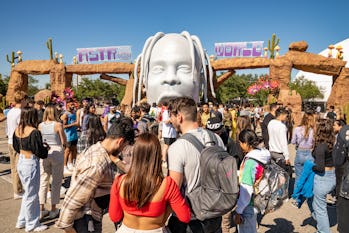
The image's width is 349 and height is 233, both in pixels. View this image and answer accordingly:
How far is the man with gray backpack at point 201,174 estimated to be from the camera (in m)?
1.81

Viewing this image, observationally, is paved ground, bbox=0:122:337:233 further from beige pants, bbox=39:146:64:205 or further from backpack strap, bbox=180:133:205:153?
Result: backpack strap, bbox=180:133:205:153

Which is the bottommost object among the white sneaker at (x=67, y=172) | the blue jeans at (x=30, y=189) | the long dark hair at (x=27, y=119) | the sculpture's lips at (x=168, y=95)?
the white sneaker at (x=67, y=172)

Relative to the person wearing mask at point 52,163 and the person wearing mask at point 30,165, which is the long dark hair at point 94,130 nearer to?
the person wearing mask at point 52,163

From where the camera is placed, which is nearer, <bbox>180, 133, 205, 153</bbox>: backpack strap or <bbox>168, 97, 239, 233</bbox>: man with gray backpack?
<bbox>168, 97, 239, 233</bbox>: man with gray backpack

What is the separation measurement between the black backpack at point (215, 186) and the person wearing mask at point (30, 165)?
223 cm

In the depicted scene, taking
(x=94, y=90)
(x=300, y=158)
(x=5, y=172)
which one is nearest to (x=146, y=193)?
(x=300, y=158)

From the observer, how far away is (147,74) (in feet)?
34.4

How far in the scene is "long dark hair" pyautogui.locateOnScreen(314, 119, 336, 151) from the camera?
3.25m

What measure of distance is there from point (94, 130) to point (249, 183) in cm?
244

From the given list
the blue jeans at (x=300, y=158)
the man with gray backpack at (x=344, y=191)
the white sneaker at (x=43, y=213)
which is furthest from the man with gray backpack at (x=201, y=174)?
the blue jeans at (x=300, y=158)

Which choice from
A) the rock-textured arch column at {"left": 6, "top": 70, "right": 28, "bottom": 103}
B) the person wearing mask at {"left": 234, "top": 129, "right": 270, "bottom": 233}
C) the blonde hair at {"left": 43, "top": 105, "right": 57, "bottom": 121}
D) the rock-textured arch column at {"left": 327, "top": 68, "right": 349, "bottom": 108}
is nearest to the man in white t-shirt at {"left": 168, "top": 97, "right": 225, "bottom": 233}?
the person wearing mask at {"left": 234, "top": 129, "right": 270, "bottom": 233}

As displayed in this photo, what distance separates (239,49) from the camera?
15414 mm

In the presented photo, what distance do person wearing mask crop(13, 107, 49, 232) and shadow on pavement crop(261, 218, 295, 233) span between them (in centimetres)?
289

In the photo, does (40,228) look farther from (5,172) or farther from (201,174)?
(5,172)
